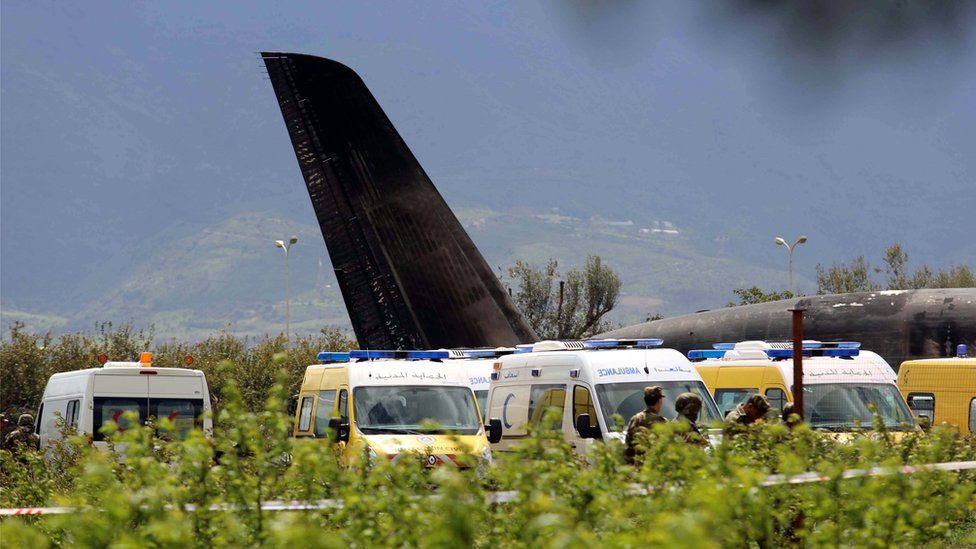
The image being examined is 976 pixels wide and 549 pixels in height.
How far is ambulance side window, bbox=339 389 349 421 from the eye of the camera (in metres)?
19.0

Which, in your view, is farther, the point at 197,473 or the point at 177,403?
the point at 177,403

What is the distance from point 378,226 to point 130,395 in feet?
43.5

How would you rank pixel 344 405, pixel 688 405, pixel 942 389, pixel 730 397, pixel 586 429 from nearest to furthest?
pixel 688 405 → pixel 586 429 → pixel 344 405 → pixel 730 397 → pixel 942 389

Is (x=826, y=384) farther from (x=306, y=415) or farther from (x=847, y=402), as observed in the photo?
(x=306, y=415)

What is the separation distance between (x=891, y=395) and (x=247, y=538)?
1575 cm

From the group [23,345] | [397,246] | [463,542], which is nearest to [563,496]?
[463,542]

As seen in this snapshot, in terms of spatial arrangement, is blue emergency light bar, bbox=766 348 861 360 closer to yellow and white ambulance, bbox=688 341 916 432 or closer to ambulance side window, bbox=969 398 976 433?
yellow and white ambulance, bbox=688 341 916 432

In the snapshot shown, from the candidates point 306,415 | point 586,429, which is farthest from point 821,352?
point 306,415

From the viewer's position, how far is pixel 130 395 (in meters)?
21.9

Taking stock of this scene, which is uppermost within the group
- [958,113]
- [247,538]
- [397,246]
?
[397,246]

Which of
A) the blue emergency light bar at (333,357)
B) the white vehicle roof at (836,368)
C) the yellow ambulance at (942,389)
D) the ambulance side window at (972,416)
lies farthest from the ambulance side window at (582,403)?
the yellow ambulance at (942,389)

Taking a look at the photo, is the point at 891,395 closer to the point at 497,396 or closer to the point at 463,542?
the point at 497,396

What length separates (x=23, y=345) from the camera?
52.1 metres

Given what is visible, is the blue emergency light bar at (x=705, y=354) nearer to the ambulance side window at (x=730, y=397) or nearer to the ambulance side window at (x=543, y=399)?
the ambulance side window at (x=730, y=397)
